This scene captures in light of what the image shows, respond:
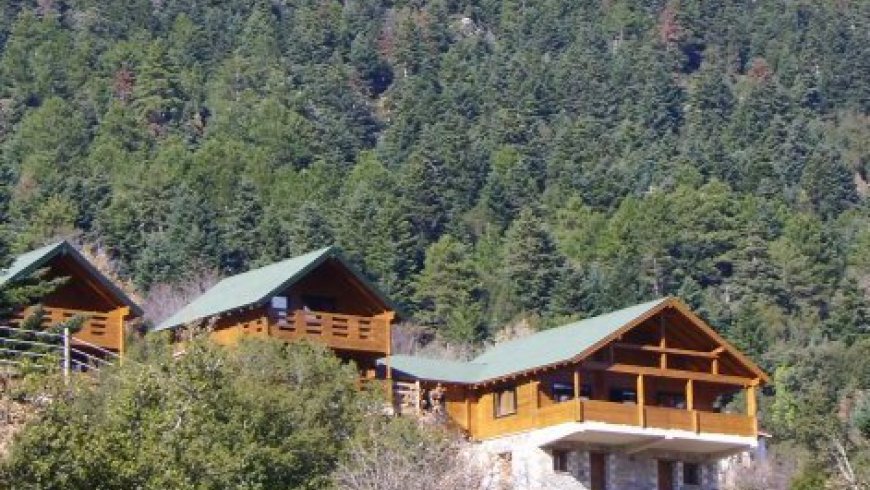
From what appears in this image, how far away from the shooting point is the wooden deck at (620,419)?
55.1 metres

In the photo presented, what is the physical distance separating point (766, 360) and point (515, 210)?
109 feet

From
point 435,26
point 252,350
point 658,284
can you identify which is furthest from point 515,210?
point 252,350

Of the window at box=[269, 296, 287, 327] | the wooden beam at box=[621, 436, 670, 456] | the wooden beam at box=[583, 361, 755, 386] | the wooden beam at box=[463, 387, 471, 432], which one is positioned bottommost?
the wooden beam at box=[621, 436, 670, 456]

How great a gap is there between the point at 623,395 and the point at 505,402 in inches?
121

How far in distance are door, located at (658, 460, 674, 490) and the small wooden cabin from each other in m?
0.76

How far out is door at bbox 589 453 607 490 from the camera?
57.2 meters

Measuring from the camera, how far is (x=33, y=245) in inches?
3912

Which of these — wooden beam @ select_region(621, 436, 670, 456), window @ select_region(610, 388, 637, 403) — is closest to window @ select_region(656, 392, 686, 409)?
window @ select_region(610, 388, 637, 403)

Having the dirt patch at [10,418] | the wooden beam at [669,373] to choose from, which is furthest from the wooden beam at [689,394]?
the dirt patch at [10,418]

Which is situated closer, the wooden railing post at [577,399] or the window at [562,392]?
the wooden railing post at [577,399]

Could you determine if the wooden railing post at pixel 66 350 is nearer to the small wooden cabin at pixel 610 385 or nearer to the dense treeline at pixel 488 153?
the small wooden cabin at pixel 610 385

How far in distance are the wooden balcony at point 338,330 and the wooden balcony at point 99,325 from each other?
12.3 ft

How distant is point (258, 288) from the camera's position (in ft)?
187

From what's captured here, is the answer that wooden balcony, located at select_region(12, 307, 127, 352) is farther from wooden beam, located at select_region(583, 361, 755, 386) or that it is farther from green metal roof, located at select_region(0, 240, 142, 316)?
wooden beam, located at select_region(583, 361, 755, 386)
